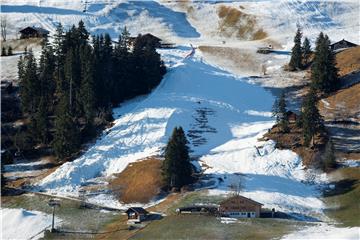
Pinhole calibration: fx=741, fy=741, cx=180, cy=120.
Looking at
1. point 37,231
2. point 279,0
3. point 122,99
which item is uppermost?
point 279,0

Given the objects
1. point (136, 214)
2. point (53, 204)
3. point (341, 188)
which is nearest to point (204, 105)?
point (341, 188)

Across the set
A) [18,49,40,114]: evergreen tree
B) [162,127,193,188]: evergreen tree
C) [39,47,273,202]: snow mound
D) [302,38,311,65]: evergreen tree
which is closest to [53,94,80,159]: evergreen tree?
[39,47,273,202]: snow mound

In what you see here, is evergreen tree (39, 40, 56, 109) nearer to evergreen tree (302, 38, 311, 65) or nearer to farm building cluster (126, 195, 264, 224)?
farm building cluster (126, 195, 264, 224)

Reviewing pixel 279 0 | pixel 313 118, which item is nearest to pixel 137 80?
pixel 313 118

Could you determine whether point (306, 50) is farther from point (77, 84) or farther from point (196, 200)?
point (196, 200)

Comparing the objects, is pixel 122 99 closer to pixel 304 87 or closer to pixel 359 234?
pixel 304 87
